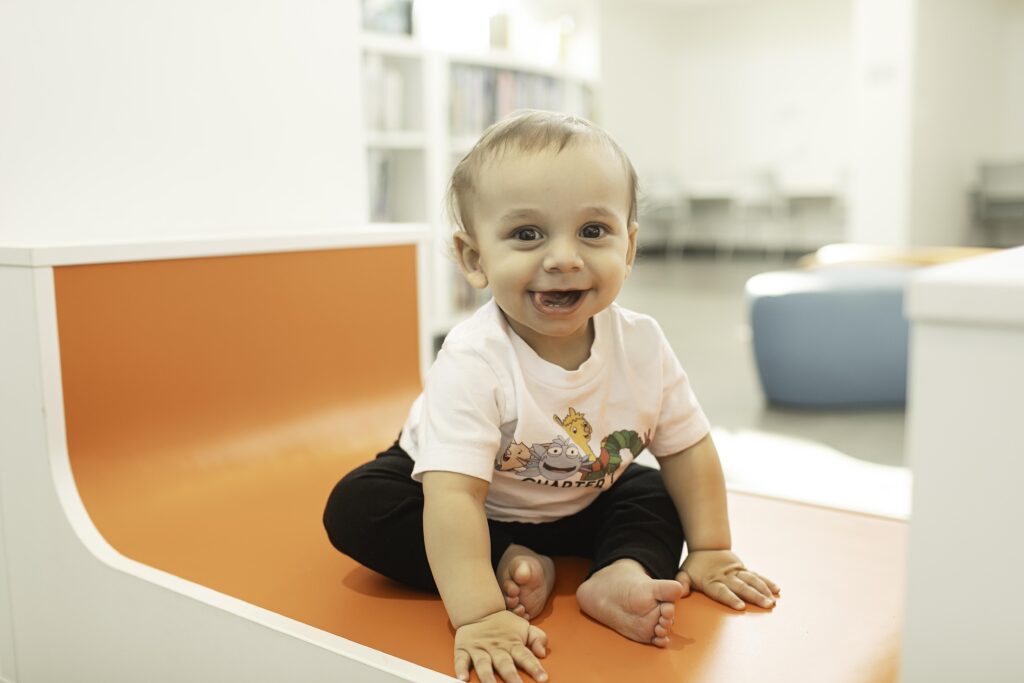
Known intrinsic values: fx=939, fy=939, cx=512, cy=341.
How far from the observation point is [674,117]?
11.0 meters

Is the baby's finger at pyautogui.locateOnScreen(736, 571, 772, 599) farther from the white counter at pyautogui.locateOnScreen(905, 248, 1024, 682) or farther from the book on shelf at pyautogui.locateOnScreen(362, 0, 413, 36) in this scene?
the book on shelf at pyautogui.locateOnScreen(362, 0, 413, 36)

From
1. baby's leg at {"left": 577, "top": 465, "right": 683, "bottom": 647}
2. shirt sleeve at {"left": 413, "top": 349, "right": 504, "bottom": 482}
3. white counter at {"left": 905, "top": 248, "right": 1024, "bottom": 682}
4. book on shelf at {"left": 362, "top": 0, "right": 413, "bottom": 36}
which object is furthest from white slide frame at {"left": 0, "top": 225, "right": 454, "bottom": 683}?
book on shelf at {"left": 362, "top": 0, "right": 413, "bottom": 36}

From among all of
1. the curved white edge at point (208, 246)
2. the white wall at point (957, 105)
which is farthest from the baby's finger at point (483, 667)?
the white wall at point (957, 105)

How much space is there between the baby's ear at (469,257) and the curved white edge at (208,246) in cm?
49

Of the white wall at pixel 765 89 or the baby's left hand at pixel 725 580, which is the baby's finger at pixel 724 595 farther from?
the white wall at pixel 765 89

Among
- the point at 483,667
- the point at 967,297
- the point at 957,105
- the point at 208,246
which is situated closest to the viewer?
the point at 967,297

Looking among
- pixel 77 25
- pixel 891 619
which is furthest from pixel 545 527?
pixel 77 25

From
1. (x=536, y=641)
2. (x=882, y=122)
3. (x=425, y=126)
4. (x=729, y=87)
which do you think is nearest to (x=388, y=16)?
(x=425, y=126)

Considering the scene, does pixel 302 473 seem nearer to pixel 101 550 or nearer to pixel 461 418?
pixel 101 550

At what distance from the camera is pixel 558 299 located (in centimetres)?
98

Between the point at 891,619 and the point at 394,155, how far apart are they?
325 centimetres

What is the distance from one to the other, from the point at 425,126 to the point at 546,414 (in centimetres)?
295

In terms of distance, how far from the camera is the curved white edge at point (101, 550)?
0.85 meters

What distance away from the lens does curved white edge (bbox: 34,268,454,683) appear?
85cm
